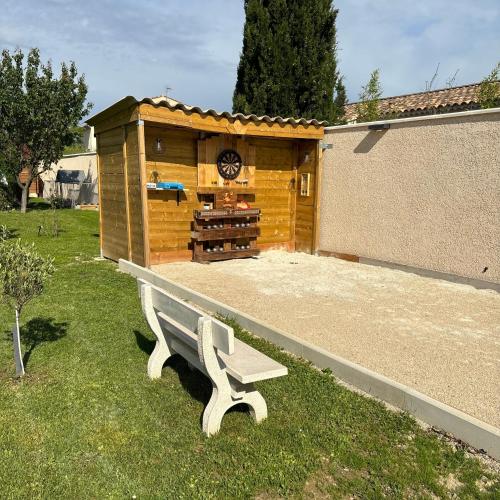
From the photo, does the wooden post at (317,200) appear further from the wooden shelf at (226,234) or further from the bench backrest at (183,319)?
the bench backrest at (183,319)

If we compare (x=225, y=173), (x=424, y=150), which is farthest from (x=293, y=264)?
(x=424, y=150)

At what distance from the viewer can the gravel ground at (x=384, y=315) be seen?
12.3 feet

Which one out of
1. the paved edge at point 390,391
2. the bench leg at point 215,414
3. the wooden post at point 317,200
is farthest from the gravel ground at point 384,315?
the bench leg at point 215,414

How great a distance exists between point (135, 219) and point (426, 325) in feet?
17.2

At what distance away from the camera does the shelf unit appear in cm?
855

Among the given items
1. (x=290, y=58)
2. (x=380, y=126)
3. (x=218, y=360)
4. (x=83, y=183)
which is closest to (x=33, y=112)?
(x=83, y=183)

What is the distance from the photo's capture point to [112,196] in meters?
8.86

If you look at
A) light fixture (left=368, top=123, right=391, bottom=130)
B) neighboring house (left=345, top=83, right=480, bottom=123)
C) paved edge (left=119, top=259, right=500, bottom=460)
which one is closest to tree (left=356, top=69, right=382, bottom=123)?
neighboring house (left=345, top=83, right=480, bottom=123)

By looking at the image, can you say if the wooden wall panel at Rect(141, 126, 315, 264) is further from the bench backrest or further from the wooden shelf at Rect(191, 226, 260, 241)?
the bench backrest

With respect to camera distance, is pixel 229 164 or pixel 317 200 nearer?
pixel 229 164

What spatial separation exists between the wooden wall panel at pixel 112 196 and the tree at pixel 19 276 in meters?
4.65

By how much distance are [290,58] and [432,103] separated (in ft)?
20.0

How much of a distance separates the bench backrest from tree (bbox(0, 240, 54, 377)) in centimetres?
Result: 88

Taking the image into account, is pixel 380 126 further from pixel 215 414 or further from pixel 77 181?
pixel 77 181
